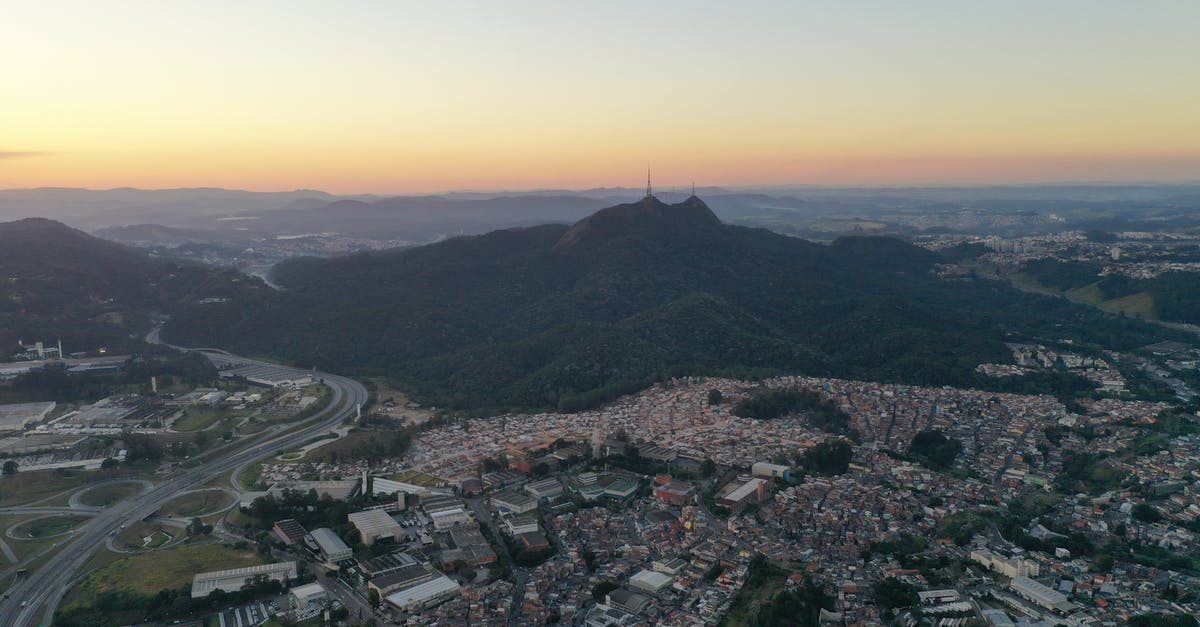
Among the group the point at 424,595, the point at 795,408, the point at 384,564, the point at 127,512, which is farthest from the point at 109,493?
the point at 795,408

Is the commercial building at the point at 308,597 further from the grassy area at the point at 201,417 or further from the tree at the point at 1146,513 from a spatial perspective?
the tree at the point at 1146,513

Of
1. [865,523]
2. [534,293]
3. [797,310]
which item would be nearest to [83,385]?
Result: [534,293]

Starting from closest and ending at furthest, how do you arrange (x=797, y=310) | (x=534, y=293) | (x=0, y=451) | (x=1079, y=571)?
(x=1079, y=571), (x=0, y=451), (x=797, y=310), (x=534, y=293)

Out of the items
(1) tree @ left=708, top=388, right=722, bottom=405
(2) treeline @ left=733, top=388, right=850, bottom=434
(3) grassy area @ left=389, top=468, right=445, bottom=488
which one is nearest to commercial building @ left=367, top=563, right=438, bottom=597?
(3) grassy area @ left=389, top=468, right=445, bottom=488

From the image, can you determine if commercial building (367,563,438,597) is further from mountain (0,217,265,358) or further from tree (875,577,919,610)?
mountain (0,217,265,358)

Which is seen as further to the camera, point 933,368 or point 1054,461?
point 933,368

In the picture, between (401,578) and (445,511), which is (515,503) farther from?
(401,578)

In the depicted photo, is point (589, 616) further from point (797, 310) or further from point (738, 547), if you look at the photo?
point (797, 310)
